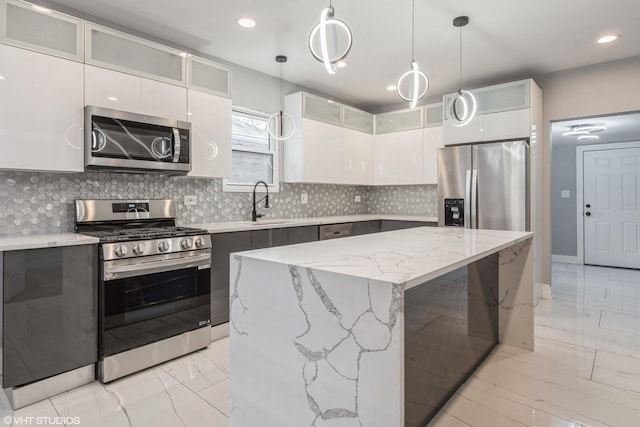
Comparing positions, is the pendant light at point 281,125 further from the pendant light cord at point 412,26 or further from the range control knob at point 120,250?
the range control knob at point 120,250

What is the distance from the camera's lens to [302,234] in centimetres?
379

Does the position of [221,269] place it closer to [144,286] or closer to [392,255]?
[144,286]

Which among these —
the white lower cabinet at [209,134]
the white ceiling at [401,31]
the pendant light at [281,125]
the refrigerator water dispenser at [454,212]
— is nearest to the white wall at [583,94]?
the white ceiling at [401,31]

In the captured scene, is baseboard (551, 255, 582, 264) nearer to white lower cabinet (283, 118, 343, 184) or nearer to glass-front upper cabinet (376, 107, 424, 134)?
glass-front upper cabinet (376, 107, 424, 134)

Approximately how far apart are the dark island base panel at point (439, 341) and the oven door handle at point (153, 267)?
68.8 inches

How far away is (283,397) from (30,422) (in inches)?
59.1

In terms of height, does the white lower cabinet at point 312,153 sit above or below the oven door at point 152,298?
above

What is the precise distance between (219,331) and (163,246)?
945mm

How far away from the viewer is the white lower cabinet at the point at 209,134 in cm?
320

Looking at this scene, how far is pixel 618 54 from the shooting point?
3697mm

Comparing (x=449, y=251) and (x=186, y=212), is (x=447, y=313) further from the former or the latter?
(x=186, y=212)

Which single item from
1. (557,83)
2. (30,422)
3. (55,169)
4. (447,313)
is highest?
(557,83)

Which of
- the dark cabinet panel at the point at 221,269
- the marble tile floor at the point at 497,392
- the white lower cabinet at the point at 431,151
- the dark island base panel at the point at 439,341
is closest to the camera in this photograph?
the dark island base panel at the point at 439,341

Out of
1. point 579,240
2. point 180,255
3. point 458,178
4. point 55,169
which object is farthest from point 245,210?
point 579,240
